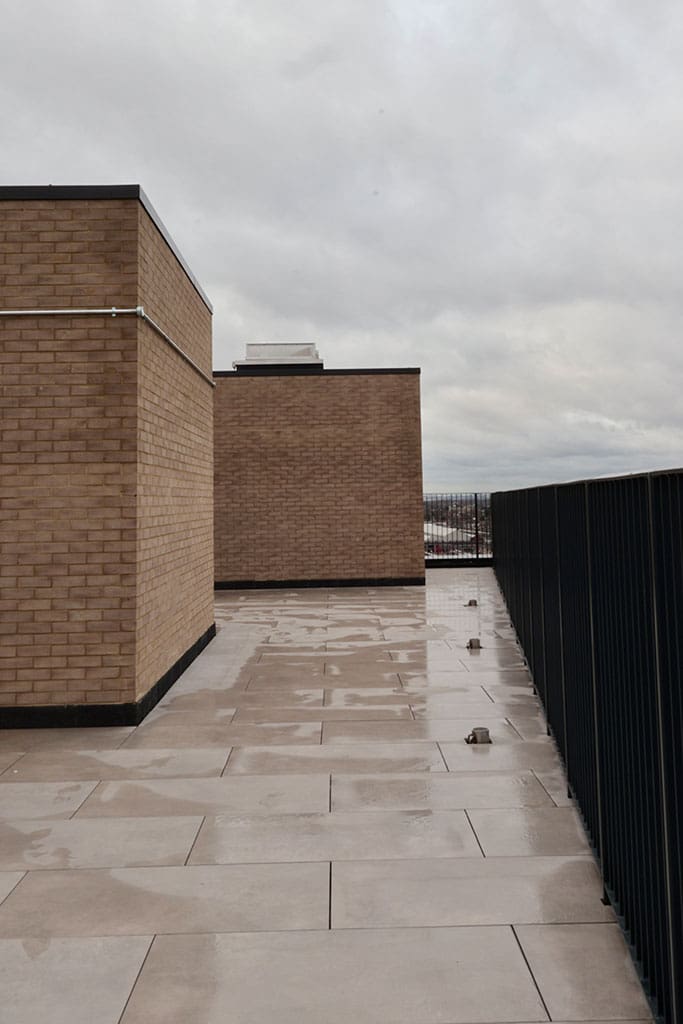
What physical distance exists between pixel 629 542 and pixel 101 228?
590cm

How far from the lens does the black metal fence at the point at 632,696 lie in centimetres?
246

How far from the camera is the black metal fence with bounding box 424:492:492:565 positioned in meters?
24.3

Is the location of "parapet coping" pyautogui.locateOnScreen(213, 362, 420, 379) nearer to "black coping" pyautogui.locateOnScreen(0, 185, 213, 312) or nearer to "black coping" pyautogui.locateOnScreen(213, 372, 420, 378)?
"black coping" pyautogui.locateOnScreen(213, 372, 420, 378)

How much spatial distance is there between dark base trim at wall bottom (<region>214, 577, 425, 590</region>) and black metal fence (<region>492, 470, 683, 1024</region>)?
13783 millimetres

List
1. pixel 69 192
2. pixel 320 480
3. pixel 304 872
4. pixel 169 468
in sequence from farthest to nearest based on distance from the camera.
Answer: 1. pixel 320 480
2. pixel 169 468
3. pixel 69 192
4. pixel 304 872

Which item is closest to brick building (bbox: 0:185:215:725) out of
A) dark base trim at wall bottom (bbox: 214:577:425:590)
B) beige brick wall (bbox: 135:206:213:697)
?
beige brick wall (bbox: 135:206:213:697)

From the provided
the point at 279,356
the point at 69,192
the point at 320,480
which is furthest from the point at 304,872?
the point at 279,356

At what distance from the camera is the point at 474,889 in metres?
3.69

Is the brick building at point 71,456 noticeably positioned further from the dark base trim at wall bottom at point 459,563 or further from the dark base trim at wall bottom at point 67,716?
the dark base trim at wall bottom at point 459,563

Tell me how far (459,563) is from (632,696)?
2146 cm

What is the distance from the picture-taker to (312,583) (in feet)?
62.4

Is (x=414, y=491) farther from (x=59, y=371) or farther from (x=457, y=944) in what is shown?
(x=457, y=944)

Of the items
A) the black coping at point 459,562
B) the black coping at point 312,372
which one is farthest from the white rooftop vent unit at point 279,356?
the black coping at point 459,562

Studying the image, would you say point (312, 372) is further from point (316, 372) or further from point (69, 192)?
point (69, 192)
